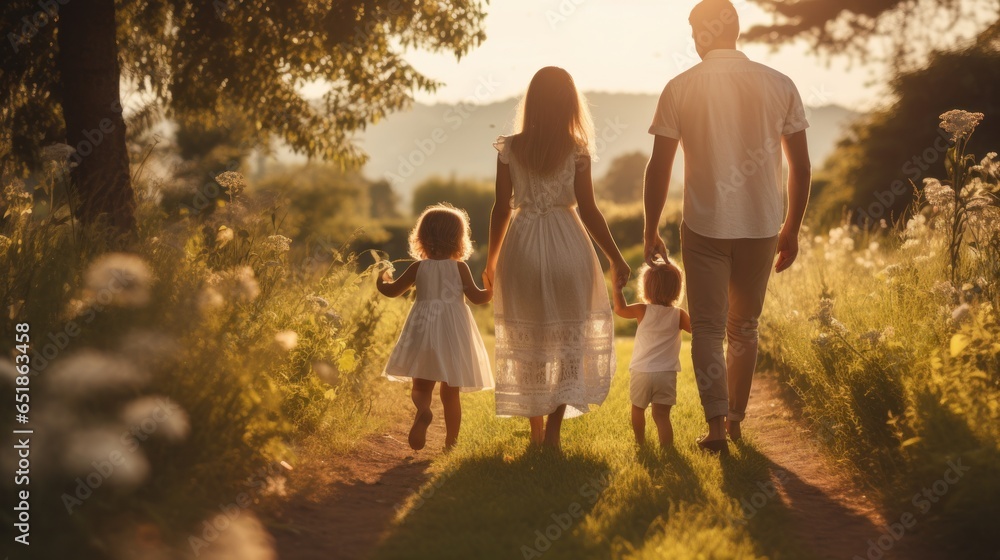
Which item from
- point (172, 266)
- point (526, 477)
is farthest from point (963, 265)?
point (172, 266)

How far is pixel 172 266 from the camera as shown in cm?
529

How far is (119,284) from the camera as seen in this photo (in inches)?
172

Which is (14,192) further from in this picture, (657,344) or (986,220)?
(986,220)

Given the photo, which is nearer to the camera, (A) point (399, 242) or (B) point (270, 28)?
(B) point (270, 28)

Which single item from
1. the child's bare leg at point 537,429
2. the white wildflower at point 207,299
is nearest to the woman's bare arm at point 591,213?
the child's bare leg at point 537,429

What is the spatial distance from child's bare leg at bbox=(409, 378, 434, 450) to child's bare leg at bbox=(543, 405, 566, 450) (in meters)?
0.71

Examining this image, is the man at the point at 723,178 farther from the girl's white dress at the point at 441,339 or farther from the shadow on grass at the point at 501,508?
the girl's white dress at the point at 441,339

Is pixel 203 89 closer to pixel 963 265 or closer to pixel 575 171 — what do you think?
pixel 575 171

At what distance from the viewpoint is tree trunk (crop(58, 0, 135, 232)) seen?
752 cm

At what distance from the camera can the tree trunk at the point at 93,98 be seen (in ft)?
24.7

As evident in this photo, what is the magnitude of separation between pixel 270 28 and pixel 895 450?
20.1ft

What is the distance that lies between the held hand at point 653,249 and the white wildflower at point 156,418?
289 cm

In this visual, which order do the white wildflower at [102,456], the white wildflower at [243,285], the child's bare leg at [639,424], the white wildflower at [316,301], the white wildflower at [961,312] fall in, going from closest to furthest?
→ the white wildflower at [102,456]
the white wildflower at [961,312]
the white wildflower at [243,285]
the child's bare leg at [639,424]
the white wildflower at [316,301]

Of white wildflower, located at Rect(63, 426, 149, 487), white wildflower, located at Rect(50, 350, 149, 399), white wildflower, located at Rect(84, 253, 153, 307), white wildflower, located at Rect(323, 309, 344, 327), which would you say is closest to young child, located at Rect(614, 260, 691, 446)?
white wildflower, located at Rect(323, 309, 344, 327)
